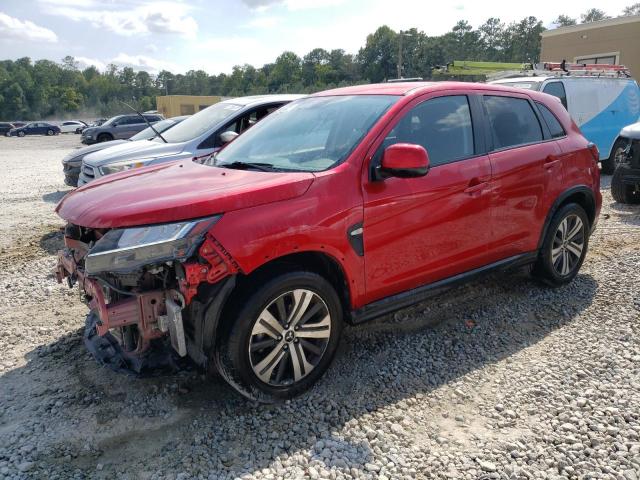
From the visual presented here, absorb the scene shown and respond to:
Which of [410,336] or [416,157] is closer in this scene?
[416,157]

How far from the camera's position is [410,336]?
4.13 m

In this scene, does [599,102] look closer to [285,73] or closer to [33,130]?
[33,130]

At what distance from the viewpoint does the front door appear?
11.4 ft

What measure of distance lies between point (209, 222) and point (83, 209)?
0.81 m

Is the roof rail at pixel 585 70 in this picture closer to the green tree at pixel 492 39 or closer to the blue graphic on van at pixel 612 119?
the blue graphic on van at pixel 612 119

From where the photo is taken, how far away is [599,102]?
10367 millimetres

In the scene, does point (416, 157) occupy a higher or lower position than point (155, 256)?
higher

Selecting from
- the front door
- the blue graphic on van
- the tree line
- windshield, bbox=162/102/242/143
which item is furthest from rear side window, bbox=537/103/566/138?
the tree line

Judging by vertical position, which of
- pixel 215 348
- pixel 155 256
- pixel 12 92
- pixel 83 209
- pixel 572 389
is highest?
pixel 12 92

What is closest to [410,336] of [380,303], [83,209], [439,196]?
[380,303]

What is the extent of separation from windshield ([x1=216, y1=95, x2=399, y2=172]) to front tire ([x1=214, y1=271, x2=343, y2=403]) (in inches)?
31.3

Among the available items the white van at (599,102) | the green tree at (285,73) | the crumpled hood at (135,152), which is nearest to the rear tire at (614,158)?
the white van at (599,102)

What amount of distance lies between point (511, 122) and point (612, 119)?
7.64 m

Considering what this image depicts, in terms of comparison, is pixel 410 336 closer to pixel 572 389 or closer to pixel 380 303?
pixel 380 303
